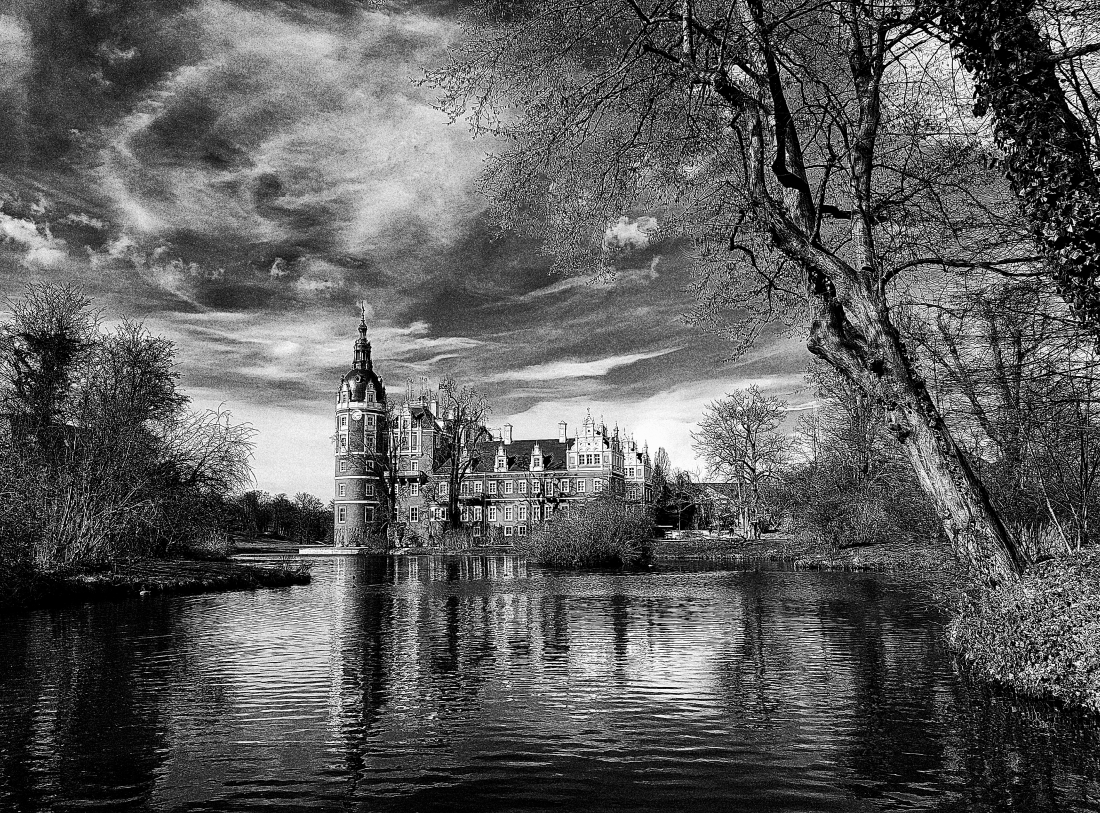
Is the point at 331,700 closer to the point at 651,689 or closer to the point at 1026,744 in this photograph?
the point at 651,689

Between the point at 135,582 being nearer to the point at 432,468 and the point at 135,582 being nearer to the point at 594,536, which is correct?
the point at 594,536

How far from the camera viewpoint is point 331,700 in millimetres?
10125

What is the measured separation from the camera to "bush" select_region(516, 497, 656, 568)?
4181 centimetres

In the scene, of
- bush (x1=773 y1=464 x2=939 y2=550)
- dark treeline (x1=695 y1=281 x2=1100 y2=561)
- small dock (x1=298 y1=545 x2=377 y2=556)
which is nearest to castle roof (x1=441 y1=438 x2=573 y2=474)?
small dock (x1=298 y1=545 x2=377 y2=556)

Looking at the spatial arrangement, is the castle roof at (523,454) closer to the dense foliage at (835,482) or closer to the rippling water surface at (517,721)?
the dense foliage at (835,482)

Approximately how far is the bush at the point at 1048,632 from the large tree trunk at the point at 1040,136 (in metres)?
3.03

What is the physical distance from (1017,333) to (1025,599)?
3851 mm

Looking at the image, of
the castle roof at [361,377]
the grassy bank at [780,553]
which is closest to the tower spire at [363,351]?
the castle roof at [361,377]

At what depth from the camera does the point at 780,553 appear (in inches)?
1918

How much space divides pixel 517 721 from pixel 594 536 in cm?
3300

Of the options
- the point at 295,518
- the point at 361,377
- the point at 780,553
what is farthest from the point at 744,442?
the point at 295,518

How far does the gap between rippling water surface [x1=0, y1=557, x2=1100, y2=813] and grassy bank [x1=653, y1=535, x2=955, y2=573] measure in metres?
A: 15.7

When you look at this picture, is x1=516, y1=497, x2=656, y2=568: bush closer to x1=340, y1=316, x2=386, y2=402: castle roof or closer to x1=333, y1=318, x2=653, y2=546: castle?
x1=333, y1=318, x2=653, y2=546: castle

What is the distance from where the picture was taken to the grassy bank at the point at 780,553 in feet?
128
